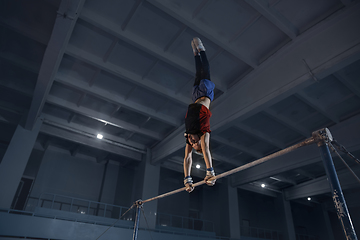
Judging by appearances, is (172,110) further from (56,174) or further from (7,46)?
(56,174)

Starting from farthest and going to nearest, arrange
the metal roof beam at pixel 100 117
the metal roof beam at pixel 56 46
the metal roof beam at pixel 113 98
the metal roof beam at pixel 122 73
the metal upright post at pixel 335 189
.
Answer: the metal roof beam at pixel 100 117
the metal roof beam at pixel 113 98
the metal roof beam at pixel 122 73
the metal roof beam at pixel 56 46
the metal upright post at pixel 335 189

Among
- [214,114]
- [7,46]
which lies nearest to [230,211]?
[214,114]

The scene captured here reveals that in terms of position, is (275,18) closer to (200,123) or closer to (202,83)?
(202,83)

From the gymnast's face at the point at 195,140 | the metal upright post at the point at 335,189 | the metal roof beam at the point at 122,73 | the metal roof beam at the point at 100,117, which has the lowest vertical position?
the metal upright post at the point at 335,189

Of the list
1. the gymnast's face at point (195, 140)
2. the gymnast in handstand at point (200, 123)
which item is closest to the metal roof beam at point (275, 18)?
the gymnast in handstand at point (200, 123)

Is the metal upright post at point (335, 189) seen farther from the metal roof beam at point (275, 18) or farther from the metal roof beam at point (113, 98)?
the metal roof beam at point (113, 98)

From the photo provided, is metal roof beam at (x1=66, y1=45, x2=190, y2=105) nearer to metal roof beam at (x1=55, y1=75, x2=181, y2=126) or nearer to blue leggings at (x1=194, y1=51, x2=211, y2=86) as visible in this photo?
metal roof beam at (x1=55, y1=75, x2=181, y2=126)

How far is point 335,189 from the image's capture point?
86.0 inches

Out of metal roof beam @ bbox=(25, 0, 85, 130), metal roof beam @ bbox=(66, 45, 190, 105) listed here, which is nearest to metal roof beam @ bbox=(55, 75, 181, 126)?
metal roof beam @ bbox=(25, 0, 85, 130)

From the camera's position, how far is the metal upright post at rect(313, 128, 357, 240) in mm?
2021

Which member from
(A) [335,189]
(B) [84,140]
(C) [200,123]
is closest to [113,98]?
(B) [84,140]

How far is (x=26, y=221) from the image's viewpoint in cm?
780

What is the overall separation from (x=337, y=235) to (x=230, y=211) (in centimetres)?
1195

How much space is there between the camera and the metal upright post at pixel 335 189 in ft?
6.63
